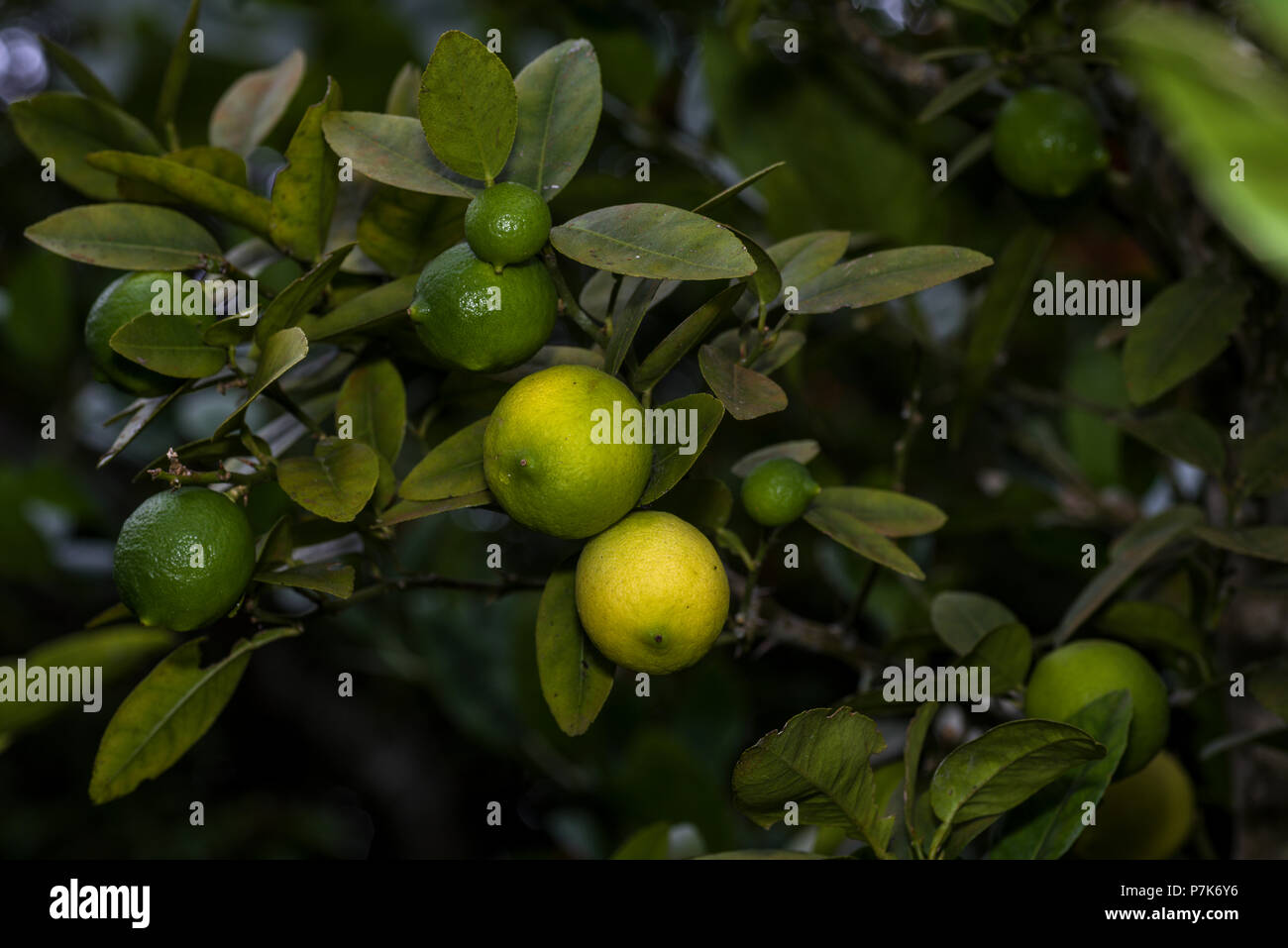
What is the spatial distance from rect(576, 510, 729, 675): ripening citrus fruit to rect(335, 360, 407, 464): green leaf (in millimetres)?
195

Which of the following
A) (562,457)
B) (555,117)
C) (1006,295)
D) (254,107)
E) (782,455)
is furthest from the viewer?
(1006,295)

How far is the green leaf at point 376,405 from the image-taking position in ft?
2.50

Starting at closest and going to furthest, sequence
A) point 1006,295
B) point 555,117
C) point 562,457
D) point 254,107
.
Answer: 1. point 562,457
2. point 555,117
3. point 254,107
4. point 1006,295

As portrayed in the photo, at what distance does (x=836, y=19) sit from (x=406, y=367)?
626mm

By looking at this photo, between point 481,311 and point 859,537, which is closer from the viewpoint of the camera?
point 481,311

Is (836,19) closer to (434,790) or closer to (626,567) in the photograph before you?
(626,567)

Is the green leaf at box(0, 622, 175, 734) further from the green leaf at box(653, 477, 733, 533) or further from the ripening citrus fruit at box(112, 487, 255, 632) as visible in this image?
the green leaf at box(653, 477, 733, 533)

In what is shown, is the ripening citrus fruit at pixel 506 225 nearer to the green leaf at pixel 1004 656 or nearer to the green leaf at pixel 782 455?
the green leaf at pixel 782 455

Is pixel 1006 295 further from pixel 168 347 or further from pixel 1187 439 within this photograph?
pixel 168 347

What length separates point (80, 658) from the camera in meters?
1.00

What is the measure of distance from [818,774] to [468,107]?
47 cm

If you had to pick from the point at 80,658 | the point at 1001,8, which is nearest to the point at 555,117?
the point at 1001,8

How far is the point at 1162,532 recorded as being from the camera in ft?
2.75

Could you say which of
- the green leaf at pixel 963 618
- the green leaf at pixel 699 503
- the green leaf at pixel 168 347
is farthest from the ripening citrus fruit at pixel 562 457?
the green leaf at pixel 963 618
